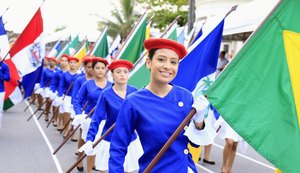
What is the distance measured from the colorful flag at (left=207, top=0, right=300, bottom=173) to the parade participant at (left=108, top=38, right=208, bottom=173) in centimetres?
28

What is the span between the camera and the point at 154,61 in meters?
3.45

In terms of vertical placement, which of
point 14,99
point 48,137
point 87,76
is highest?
point 87,76

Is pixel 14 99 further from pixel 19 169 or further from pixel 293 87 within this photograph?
pixel 293 87

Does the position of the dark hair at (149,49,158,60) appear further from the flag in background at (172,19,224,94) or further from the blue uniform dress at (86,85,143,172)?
the blue uniform dress at (86,85,143,172)

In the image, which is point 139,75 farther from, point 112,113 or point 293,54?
point 293,54

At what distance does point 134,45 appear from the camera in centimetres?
848

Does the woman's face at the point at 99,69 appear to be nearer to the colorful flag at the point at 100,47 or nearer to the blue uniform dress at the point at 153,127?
the colorful flag at the point at 100,47

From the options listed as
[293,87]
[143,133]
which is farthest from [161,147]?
[293,87]

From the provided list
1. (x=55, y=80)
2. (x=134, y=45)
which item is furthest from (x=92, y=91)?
(x=55, y=80)

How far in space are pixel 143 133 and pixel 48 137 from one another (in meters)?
8.03

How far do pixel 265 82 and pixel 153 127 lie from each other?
879 millimetres

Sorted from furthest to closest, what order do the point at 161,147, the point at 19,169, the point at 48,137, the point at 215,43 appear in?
1. the point at 48,137
2. the point at 19,169
3. the point at 215,43
4. the point at 161,147

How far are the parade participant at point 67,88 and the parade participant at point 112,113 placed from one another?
501 centimetres

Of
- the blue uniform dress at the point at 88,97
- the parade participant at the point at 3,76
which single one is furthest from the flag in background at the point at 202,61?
the parade participant at the point at 3,76
